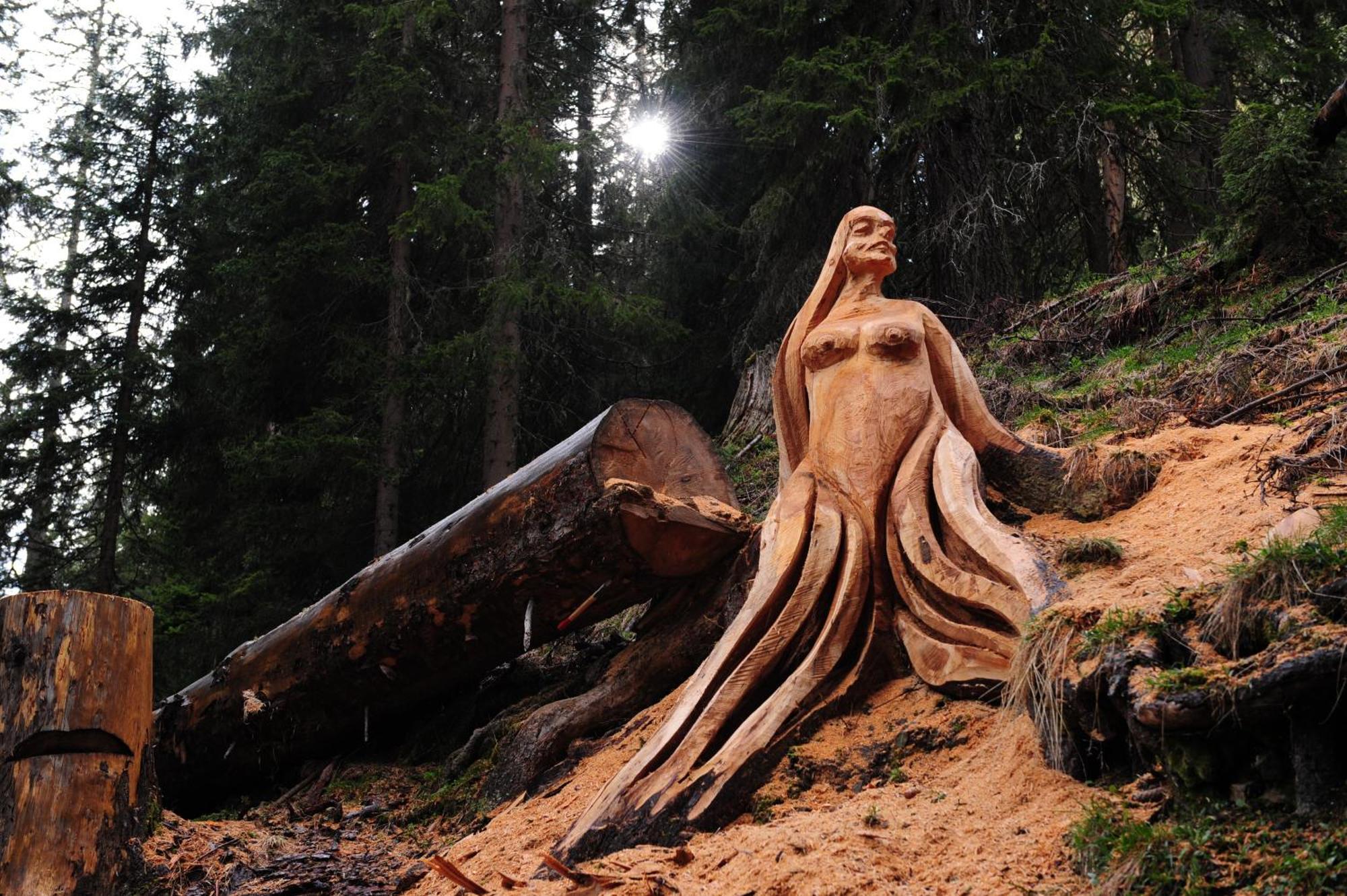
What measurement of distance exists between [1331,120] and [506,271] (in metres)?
9.67

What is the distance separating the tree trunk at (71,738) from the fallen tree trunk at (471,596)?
78.4 inches

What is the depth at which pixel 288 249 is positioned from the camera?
15750 millimetres

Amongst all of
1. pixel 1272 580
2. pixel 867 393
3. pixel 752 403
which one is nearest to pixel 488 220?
pixel 752 403

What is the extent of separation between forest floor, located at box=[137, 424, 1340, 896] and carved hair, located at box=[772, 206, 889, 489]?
146 cm

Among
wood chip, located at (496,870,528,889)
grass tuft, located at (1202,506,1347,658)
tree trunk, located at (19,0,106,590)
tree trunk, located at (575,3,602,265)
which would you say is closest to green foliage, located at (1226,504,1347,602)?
grass tuft, located at (1202,506,1347,658)

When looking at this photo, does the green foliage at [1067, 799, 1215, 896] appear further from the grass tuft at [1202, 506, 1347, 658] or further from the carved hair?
the carved hair

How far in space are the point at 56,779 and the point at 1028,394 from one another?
8.02 meters

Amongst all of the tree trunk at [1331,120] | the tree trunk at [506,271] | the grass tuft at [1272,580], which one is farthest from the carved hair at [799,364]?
the tree trunk at [506,271]

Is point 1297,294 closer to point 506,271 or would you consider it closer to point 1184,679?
point 1184,679

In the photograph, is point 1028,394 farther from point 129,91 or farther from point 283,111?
point 129,91

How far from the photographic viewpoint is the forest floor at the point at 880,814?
3.84m

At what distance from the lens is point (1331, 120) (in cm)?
982

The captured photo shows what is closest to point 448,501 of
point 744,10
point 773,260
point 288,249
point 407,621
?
point 288,249

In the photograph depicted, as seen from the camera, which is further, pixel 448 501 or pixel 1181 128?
pixel 448 501
